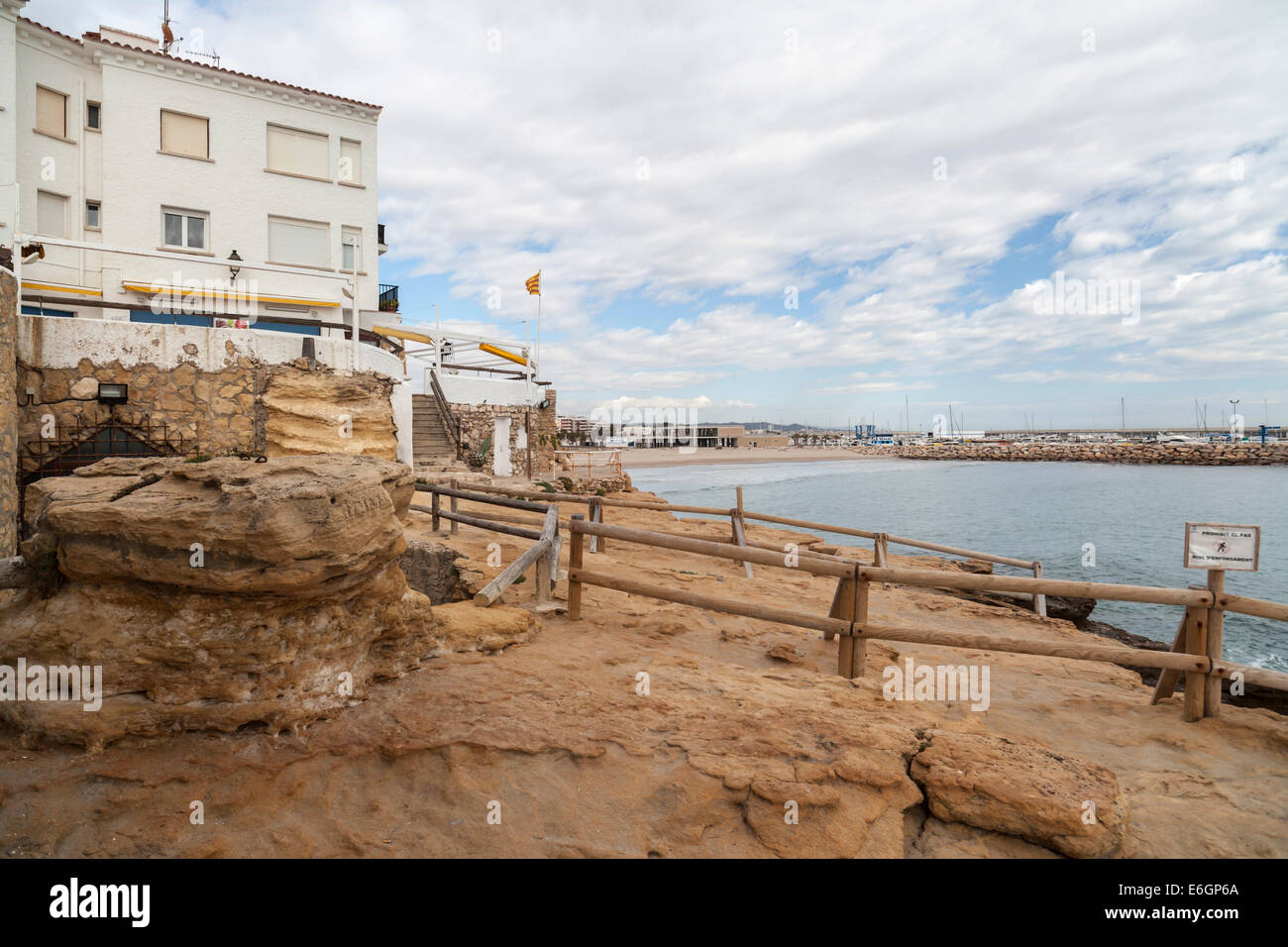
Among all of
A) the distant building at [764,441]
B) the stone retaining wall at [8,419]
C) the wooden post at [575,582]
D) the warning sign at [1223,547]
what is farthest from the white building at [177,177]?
the distant building at [764,441]

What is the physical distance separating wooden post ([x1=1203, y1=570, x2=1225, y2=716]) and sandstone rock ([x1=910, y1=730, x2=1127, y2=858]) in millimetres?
1548

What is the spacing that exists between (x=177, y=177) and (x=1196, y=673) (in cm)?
2195

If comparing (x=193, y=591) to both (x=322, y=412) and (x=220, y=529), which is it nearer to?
(x=220, y=529)

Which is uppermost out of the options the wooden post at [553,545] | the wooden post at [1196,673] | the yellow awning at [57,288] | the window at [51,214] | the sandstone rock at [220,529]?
the window at [51,214]

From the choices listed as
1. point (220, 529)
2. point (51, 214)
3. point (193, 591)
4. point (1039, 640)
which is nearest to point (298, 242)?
point (51, 214)

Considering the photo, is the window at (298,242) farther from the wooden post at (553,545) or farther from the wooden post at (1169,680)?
the wooden post at (1169,680)

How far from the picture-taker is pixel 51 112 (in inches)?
618

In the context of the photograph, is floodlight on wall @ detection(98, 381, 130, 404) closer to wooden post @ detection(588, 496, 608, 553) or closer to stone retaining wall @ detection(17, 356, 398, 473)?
stone retaining wall @ detection(17, 356, 398, 473)

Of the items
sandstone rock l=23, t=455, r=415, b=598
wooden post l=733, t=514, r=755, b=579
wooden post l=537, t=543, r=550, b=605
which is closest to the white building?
wooden post l=733, t=514, r=755, b=579

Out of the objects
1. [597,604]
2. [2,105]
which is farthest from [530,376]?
[597,604]

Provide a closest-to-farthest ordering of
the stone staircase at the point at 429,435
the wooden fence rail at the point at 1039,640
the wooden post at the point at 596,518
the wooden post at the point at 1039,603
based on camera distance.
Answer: the wooden fence rail at the point at 1039,640 → the wooden post at the point at 596,518 → the wooden post at the point at 1039,603 → the stone staircase at the point at 429,435

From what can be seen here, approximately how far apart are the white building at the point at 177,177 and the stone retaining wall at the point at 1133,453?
9538cm

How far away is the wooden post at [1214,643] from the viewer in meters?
4.53
